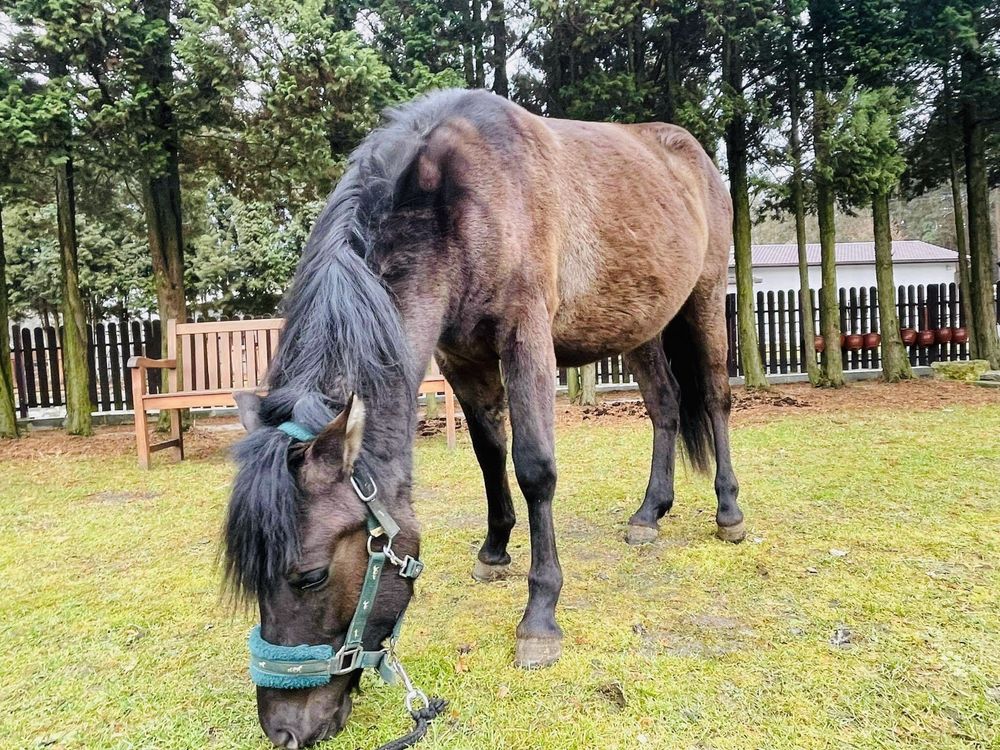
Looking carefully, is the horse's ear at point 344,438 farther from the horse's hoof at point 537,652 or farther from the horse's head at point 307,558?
the horse's hoof at point 537,652

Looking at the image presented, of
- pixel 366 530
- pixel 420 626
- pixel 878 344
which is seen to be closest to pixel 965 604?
pixel 420 626

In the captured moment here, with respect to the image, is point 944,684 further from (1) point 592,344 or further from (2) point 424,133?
(2) point 424,133

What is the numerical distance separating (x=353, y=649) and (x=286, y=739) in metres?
0.26

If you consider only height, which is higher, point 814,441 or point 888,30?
point 888,30

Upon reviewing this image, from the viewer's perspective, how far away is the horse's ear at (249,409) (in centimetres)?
167

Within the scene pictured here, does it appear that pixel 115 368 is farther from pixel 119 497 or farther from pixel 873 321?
pixel 873 321

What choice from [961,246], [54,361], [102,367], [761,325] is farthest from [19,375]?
[961,246]

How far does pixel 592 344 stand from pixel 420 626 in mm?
1415

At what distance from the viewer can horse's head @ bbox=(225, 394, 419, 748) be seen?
4.93 ft

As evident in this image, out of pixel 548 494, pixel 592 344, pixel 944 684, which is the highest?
pixel 592 344

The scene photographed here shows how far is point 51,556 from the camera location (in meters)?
3.39

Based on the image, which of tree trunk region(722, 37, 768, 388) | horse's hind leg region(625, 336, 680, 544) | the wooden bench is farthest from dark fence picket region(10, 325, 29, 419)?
tree trunk region(722, 37, 768, 388)

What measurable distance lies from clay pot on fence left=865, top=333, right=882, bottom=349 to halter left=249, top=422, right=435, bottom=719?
12.2 meters

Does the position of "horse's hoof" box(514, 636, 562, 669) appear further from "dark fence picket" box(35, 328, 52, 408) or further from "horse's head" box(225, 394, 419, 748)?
"dark fence picket" box(35, 328, 52, 408)
